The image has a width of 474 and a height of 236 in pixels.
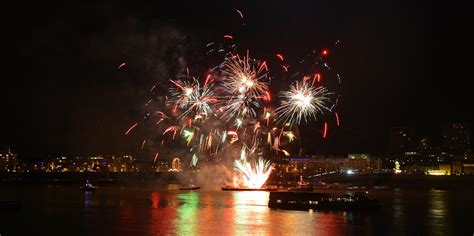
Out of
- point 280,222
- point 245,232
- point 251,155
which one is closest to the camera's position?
point 245,232

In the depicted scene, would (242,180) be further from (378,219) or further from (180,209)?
(378,219)

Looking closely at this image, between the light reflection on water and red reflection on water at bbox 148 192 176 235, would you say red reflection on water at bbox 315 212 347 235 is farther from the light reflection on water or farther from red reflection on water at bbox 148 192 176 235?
red reflection on water at bbox 148 192 176 235

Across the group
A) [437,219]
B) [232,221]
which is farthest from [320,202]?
[232,221]

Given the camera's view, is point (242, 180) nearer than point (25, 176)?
Yes

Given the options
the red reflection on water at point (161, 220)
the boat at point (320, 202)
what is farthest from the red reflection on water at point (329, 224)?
the red reflection on water at point (161, 220)

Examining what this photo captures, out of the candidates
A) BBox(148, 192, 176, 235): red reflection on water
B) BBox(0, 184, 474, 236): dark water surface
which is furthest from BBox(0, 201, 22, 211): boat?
BBox(148, 192, 176, 235): red reflection on water

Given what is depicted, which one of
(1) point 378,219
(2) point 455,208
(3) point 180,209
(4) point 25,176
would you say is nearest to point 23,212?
(3) point 180,209

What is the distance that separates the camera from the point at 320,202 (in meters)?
38.0

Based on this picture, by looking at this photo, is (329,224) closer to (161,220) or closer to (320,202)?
(161,220)

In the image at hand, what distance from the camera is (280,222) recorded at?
29078 millimetres

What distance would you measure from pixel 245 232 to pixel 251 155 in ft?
109

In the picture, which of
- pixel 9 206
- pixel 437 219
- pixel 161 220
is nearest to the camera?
pixel 161 220

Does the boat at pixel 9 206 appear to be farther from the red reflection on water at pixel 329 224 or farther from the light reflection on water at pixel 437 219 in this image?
the light reflection on water at pixel 437 219

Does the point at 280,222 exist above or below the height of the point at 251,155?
below
